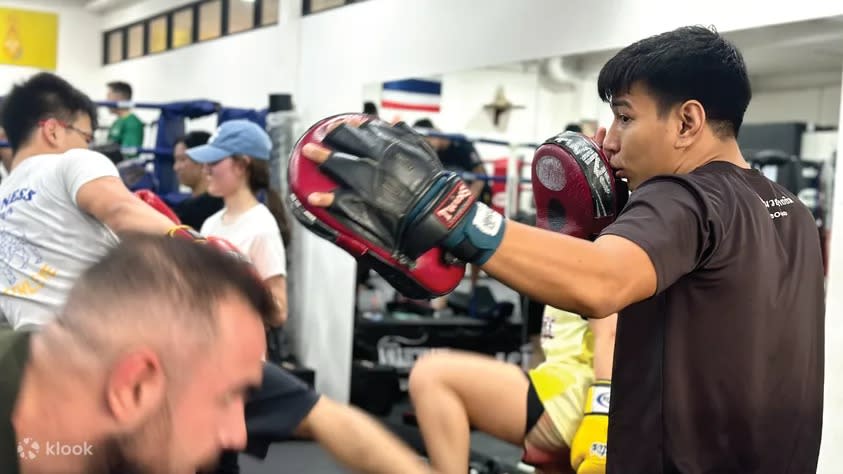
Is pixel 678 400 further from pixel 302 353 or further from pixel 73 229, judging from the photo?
pixel 302 353

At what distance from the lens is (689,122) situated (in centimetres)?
163

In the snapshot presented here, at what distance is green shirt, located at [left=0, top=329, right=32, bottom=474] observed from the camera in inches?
40.9

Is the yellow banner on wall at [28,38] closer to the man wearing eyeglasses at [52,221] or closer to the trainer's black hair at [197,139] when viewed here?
the trainer's black hair at [197,139]

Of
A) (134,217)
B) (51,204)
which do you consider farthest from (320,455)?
(134,217)

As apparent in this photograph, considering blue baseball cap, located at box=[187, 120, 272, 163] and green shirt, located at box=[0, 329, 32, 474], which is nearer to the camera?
green shirt, located at box=[0, 329, 32, 474]

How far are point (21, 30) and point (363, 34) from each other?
685 cm

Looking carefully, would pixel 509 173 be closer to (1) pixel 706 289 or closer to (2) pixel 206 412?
(1) pixel 706 289

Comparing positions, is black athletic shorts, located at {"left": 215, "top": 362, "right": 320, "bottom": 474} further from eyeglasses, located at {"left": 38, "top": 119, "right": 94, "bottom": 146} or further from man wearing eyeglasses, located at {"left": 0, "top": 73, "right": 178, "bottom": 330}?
eyeglasses, located at {"left": 38, "top": 119, "right": 94, "bottom": 146}

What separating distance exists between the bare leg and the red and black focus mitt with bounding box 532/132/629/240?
772 millimetres

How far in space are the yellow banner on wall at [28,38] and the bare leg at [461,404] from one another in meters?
9.59

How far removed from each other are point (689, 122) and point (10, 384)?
1127 millimetres

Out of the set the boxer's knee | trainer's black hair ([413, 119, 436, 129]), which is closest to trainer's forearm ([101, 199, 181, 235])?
the boxer's knee

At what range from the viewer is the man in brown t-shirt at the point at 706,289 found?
152 centimetres

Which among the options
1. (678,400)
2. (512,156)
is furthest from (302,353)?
(678,400)
